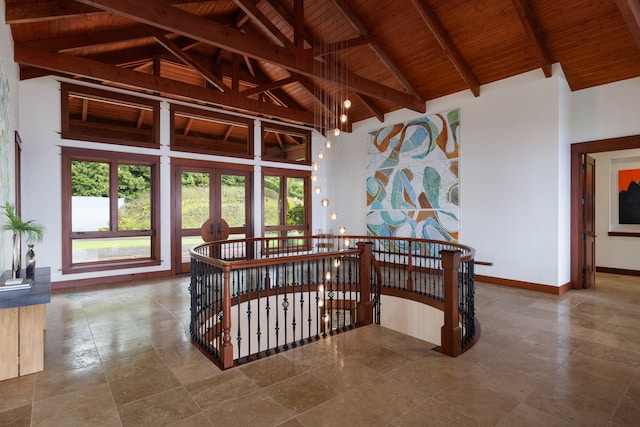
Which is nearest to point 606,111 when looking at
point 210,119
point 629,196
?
point 629,196

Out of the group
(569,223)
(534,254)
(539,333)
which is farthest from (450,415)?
(569,223)

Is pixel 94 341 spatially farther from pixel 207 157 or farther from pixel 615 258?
pixel 615 258

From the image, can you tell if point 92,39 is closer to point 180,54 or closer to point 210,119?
point 180,54

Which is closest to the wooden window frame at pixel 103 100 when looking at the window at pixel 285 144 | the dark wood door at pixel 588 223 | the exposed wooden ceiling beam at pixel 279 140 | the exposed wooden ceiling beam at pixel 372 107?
the window at pixel 285 144

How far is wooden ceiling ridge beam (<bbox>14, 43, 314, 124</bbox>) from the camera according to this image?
5000 mm

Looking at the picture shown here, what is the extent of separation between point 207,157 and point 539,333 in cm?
701

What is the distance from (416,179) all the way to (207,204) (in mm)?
4942

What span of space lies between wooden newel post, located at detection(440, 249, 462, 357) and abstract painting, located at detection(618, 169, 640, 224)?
655 cm

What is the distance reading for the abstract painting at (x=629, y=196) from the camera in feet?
23.4

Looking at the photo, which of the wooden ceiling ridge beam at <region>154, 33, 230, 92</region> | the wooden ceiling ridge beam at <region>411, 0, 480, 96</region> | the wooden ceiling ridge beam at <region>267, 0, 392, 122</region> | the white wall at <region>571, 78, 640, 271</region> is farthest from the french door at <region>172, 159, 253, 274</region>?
the white wall at <region>571, 78, 640, 271</region>

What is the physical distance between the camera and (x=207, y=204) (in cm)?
782

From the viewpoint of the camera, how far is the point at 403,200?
7.84 metres

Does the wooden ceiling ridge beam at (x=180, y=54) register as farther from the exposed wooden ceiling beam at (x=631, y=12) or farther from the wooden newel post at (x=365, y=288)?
the exposed wooden ceiling beam at (x=631, y=12)

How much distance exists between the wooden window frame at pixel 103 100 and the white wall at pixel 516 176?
6.26 metres
